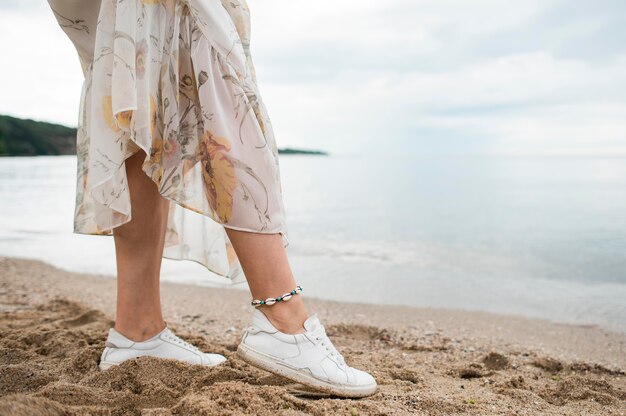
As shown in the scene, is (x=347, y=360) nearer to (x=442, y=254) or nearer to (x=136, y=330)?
(x=136, y=330)

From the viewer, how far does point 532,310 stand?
4.81 meters

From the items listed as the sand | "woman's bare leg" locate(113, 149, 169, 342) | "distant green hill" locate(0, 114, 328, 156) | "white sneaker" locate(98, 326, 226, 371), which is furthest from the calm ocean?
"distant green hill" locate(0, 114, 328, 156)

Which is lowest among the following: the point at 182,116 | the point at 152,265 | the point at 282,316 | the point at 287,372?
the point at 287,372

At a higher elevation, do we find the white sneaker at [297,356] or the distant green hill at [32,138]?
the distant green hill at [32,138]

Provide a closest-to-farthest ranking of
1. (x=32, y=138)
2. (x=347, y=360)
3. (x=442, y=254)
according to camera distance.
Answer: (x=347, y=360), (x=442, y=254), (x=32, y=138)

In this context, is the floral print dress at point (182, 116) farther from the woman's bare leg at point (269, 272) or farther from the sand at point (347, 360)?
the sand at point (347, 360)

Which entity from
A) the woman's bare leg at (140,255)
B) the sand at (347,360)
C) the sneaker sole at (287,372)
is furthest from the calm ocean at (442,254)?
the sneaker sole at (287,372)

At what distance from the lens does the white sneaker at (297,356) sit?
1735mm

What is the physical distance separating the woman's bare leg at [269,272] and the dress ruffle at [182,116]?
4cm

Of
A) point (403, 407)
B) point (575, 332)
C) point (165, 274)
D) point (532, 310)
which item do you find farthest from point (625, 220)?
point (403, 407)

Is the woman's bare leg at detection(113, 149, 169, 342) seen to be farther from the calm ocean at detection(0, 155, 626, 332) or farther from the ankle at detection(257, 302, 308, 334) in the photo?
the calm ocean at detection(0, 155, 626, 332)

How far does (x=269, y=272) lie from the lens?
1.75 m

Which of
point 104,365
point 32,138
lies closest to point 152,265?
point 104,365

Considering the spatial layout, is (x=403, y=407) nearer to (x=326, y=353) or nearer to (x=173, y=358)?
(x=326, y=353)
